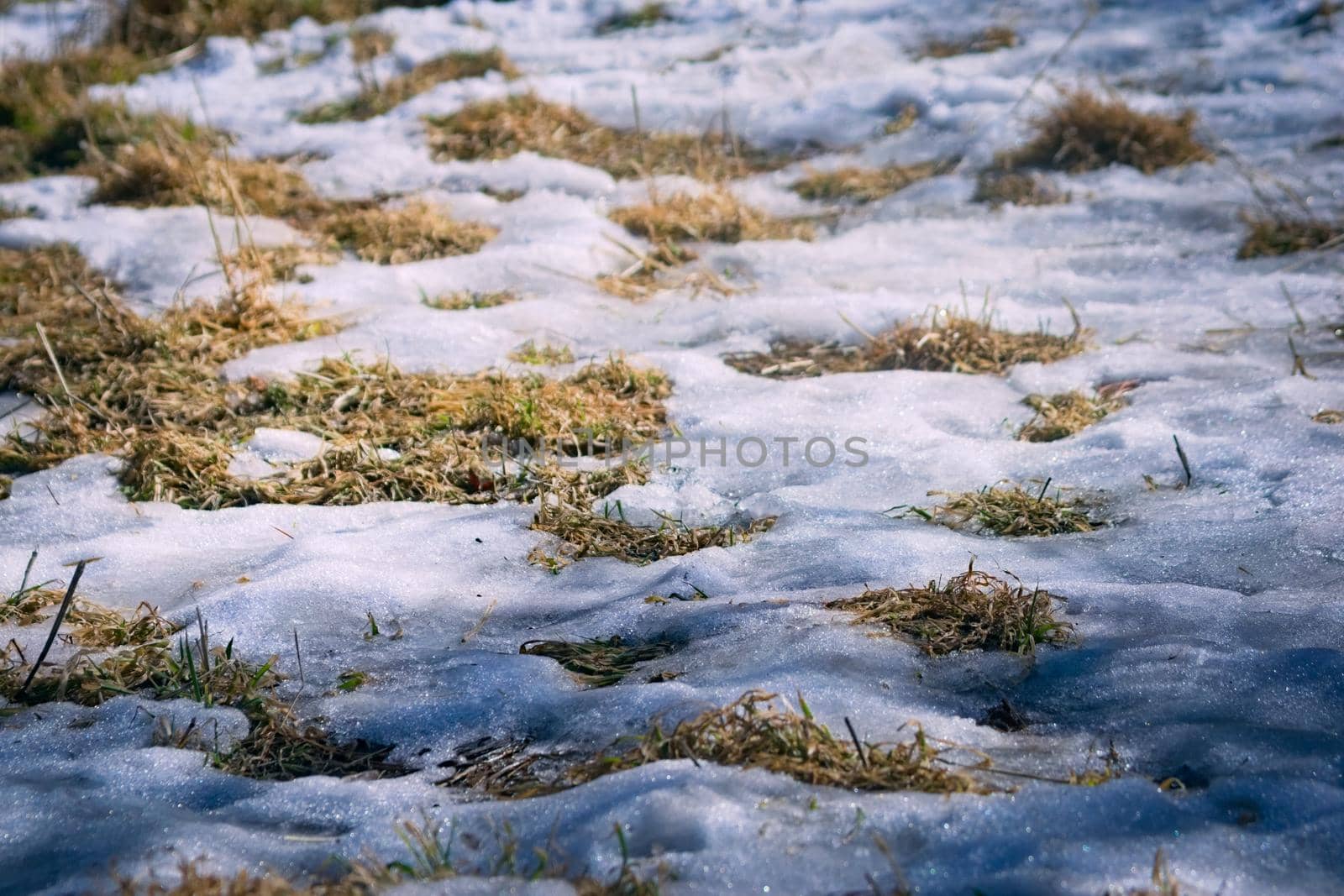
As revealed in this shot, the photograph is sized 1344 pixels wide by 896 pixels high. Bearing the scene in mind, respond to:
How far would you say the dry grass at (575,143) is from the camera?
5504 millimetres

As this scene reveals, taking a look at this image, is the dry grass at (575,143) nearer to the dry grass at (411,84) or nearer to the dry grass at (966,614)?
the dry grass at (411,84)

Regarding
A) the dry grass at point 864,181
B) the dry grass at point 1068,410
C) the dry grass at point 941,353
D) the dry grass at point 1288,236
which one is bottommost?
the dry grass at point 1068,410

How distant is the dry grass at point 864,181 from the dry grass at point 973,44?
1668 millimetres

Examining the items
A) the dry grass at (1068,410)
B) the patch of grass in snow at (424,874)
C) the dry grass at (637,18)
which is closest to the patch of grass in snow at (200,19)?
the dry grass at (637,18)

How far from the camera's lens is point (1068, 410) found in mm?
3225

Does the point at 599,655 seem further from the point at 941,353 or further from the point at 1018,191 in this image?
the point at 1018,191

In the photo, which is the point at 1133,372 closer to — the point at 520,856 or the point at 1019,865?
the point at 1019,865

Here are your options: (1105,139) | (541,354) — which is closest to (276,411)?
(541,354)

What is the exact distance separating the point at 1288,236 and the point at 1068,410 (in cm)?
181

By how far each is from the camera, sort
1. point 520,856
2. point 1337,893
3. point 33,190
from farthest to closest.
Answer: point 33,190 < point 520,856 < point 1337,893

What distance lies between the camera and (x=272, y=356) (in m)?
3.62

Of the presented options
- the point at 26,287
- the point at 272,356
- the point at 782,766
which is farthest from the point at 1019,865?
the point at 26,287

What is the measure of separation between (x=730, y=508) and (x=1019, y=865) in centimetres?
142

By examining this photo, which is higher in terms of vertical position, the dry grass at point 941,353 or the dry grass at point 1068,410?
the dry grass at point 941,353
